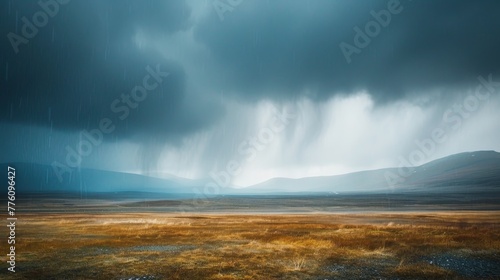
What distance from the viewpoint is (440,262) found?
2444cm

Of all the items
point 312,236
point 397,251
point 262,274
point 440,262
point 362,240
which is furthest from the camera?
point 312,236

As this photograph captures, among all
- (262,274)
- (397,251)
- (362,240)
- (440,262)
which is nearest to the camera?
(262,274)

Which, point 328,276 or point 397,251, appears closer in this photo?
point 328,276

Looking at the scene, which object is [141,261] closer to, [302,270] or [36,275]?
[36,275]

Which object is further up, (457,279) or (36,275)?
(36,275)

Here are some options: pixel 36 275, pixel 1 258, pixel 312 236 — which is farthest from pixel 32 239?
pixel 312 236

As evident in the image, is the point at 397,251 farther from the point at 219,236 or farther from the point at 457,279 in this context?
the point at 219,236

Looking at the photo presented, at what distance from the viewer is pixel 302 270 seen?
22312mm

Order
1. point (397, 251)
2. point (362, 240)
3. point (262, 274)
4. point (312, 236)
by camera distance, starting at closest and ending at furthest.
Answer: point (262, 274), point (397, 251), point (362, 240), point (312, 236)

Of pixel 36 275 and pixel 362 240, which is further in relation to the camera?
pixel 362 240

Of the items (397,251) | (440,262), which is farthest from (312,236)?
(440,262)

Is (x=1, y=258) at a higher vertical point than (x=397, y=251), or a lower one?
higher

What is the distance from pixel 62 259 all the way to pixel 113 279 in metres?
8.69

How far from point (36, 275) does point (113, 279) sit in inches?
217
